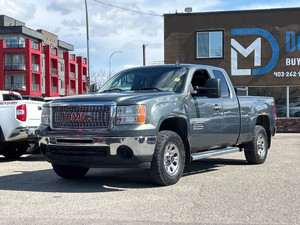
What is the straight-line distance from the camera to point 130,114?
6.46 m

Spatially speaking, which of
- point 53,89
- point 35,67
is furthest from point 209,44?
point 53,89

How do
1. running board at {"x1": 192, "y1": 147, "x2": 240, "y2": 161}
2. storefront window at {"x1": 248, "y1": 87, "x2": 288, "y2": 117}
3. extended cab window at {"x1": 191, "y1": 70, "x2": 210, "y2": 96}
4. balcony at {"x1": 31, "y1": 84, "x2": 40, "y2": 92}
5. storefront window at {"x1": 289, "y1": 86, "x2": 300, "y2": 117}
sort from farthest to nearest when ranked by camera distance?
balcony at {"x1": 31, "y1": 84, "x2": 40, "y2": 92} < storefront window at {"x1": 248, "y1": 87, "x2": 288, "y2": 117} < storefront window at {"x1": 289, "y1": 86, "x2": 300, "y2": 117} < extended cab window at {"x1": 191, "y1": 70, "x2": 210, "y2": 96} < running board at {"x1": 192, "y1": 147, "x2": 240, "y2": 161}

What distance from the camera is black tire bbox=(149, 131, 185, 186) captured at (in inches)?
261

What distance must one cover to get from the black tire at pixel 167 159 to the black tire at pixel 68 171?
5.72ft

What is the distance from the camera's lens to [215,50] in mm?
23453

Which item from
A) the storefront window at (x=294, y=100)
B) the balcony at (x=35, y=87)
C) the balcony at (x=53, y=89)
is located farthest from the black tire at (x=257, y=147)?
the balcony at (x=53, y=89)

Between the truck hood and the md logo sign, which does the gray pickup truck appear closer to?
the truck hood

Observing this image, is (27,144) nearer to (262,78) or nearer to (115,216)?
(115,216)

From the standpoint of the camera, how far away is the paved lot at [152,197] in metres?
5.02

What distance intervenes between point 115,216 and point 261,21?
19.9 metres

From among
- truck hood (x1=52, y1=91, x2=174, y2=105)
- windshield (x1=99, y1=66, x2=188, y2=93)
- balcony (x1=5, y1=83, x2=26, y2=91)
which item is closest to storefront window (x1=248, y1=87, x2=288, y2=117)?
windshield (x1=99, y1=66, x2=188, y2=93)

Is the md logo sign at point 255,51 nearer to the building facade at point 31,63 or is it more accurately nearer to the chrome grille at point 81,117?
the chrome grille at point 81,117

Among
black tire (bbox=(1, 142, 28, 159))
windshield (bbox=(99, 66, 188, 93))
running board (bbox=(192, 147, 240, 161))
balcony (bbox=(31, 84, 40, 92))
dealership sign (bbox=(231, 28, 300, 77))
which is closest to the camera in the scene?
running board (bbox=(192, 147, 240, 161))

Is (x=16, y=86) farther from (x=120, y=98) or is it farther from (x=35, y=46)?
(x=120, y=98)
